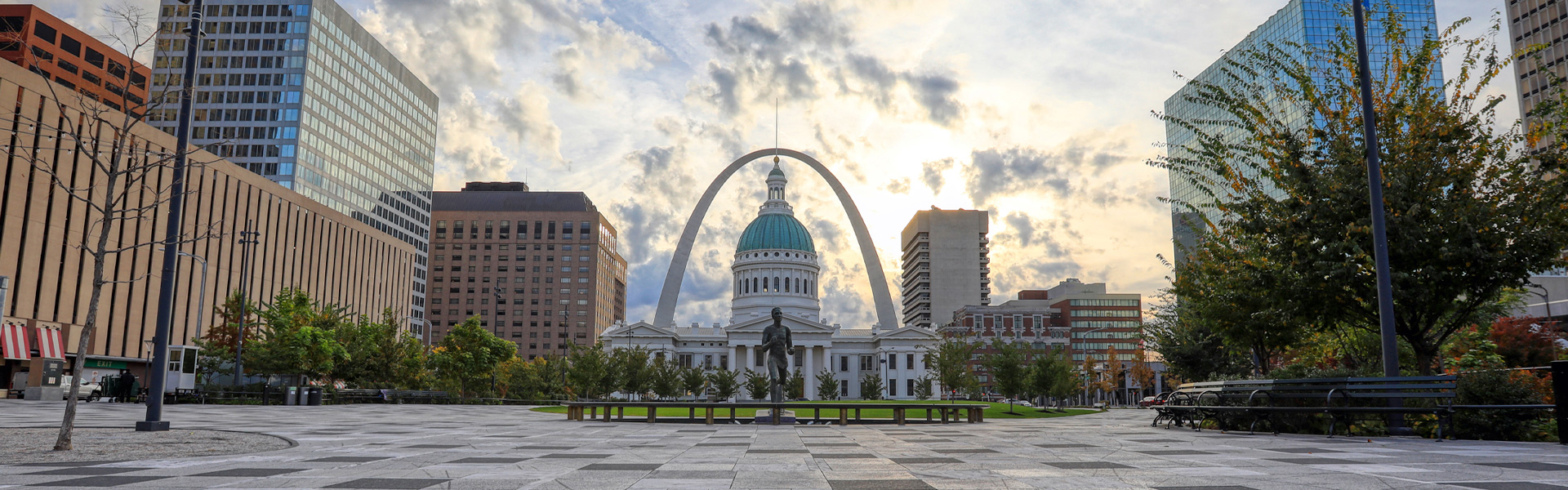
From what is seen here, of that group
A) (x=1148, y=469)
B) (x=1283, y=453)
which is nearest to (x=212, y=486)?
(x=1148, y=469)

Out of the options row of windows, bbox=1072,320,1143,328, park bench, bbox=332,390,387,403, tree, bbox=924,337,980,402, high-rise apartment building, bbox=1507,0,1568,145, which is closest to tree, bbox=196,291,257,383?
park bench, bbox=332,390,387,403

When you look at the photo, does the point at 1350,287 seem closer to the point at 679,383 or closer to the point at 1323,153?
the point at 1323,153

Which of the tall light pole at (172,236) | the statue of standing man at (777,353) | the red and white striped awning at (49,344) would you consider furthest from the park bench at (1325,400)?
the red and white striped awning at (49,344)

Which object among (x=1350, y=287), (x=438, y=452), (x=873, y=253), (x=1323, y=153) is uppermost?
(x=873, y=253)

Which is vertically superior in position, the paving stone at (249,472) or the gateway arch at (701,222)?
the gateway arch at (701,222)

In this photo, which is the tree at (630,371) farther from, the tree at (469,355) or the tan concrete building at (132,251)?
the tan concrete building at (132,251)

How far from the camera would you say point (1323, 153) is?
20.3 m

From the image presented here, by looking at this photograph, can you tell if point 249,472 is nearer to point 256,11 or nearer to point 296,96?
point 296,96

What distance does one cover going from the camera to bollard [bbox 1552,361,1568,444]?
13.4m

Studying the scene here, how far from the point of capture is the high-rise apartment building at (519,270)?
590ft

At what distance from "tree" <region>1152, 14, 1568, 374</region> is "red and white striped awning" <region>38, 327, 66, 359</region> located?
71647mm

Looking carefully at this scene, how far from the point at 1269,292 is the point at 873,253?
9566 cm

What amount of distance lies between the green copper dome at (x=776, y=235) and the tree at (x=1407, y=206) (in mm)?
117976

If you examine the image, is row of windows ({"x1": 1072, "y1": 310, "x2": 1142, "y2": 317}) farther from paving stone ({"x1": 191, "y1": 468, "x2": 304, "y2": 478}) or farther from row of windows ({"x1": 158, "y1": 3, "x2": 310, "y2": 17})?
paving stone ({"x1": 191, "y1": 468, "x2": 304, "y2": 478})
